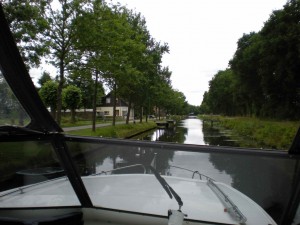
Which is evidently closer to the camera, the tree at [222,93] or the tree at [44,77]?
the tree at [44,77]

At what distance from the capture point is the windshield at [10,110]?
2510mm

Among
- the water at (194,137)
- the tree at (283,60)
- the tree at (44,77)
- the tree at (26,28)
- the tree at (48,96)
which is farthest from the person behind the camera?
the water at (194,137)

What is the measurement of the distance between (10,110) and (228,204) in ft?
6.18

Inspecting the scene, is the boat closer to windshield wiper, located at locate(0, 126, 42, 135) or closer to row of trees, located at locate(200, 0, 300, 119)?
windshield wiper, located at locate(0, 126, 42, 135)

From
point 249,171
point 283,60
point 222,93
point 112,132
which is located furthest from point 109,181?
point 222,93

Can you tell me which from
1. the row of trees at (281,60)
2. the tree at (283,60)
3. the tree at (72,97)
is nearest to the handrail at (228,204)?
the tree at (72,97)

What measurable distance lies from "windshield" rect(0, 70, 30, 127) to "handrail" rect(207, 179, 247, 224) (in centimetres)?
160

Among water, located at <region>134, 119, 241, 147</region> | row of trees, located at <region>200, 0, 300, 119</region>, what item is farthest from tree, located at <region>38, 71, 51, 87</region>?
row of trees, located at <region>200, 0, 300, 119</region>

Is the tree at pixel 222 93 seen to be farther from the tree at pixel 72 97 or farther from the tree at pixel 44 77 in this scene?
the tree at pixel 44 77

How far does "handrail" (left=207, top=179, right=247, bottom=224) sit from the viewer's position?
256 centimetres

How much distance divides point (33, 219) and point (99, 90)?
16967 mm

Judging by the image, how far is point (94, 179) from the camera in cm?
296

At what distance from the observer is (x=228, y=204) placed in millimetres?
2641

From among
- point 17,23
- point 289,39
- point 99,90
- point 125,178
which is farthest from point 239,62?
point 125,178
